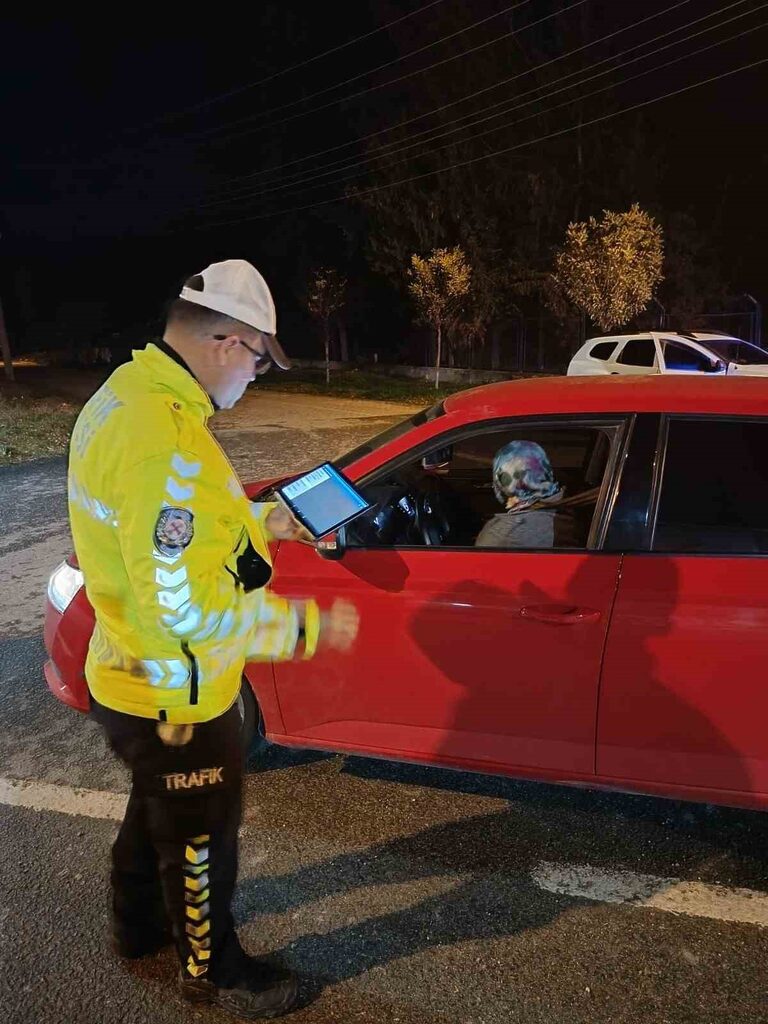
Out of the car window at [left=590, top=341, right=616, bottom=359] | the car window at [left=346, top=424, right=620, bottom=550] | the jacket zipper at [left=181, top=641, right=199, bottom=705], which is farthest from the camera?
the car window at [left=590, top=341, right=616, bottom=359]

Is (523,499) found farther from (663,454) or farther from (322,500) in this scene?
(322,500)

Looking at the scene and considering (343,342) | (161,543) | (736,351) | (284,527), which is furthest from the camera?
(343,342)

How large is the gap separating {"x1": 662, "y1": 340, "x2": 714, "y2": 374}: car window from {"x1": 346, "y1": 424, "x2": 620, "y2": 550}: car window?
10.3 m

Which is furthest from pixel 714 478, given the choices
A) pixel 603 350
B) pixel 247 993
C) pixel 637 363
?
pixel 603 350

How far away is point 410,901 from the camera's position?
259 centimetres

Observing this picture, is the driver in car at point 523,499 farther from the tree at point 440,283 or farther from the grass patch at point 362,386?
the tree at point 440,283

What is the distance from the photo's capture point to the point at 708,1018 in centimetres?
212

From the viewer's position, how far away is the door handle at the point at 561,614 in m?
2.52

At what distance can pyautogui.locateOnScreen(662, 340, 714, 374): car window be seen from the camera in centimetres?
1333

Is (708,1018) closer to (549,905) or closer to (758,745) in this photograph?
(549,905)

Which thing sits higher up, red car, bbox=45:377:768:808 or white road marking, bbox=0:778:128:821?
red car, bbox=45:377:768:808

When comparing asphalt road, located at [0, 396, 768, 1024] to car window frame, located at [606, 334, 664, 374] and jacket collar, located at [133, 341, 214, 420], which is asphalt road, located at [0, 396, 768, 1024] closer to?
jacket collar, located at [133, 341, 214, 420]

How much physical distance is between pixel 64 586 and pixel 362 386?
2264 cm

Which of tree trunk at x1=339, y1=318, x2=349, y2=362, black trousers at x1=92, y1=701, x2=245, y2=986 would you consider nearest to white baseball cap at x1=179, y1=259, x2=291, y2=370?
black trousers at x1=92, y1=701, x2=245, y2=986
